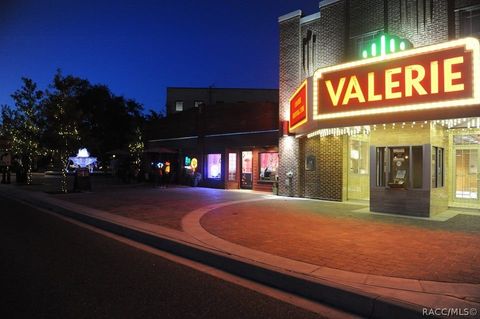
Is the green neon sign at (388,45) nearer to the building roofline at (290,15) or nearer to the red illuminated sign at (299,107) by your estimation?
the red illuminated sign at (299,107)

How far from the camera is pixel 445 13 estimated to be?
1334 cm

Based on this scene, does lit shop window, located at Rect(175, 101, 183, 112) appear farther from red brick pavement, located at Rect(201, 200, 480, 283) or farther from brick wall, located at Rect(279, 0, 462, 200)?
red brick pavement, located at Rect(201, 200, 480, 283)

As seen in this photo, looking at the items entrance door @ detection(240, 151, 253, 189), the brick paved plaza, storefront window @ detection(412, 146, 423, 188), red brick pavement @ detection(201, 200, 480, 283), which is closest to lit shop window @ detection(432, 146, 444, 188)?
storefront window @ detection(412, 146, 423, 188)

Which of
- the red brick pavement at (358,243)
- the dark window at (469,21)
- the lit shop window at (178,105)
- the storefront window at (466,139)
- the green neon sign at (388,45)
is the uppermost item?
the lit shop window at (178,105)

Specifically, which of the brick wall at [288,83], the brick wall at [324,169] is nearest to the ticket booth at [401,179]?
the brick wall at [324,169]

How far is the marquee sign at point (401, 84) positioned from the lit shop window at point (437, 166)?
3.19 meters

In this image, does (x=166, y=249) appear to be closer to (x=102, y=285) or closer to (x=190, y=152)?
(x=102, y=285)

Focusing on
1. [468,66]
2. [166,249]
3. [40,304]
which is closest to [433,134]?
[468,66]

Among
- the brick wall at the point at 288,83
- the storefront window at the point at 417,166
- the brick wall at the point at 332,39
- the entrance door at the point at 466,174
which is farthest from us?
the brick wall at the point at 288,83

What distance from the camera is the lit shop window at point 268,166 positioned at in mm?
21030

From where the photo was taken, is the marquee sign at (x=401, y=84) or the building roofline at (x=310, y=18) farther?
the building roofline at (x=310, y=18)

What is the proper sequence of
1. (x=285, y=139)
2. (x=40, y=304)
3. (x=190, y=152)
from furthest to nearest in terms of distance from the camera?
(x=190, y=152)
(x=285, y=139)
(x=40, y=304)

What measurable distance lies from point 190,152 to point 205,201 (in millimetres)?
10756

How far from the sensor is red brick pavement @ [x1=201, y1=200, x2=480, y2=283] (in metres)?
6.51
